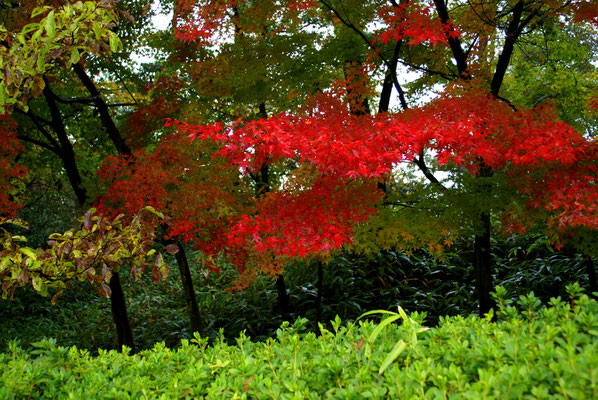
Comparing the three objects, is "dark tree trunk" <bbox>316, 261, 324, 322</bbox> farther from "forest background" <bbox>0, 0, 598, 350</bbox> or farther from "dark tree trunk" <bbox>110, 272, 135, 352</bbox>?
"dark tree trunk" <bbox>110, 272, 135, 352</bbox>

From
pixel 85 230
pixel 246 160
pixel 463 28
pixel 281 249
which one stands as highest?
pixel 463 28

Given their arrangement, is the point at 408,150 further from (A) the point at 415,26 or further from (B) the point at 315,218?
(A) the point at 415,26

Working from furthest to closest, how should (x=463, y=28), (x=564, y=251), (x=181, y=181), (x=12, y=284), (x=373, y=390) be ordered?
(x=564, y=251) → (x=463, y=28) → (x=181, y=181) → (x=12, y=284) → (x=373, y=390)

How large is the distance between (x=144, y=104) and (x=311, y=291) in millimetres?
4526

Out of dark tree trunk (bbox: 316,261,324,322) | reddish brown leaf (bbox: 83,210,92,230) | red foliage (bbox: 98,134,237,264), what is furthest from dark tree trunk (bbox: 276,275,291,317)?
reddish brown leaf (bbox: 83,210,92,230)

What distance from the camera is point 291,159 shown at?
7.15 meters

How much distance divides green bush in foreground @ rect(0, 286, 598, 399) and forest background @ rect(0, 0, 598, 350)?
19.9 inches

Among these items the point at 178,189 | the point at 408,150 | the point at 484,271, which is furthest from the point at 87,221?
the point at 484,271

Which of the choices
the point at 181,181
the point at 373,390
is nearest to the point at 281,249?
the point at 181,181

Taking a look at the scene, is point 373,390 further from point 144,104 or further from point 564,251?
point 564,251

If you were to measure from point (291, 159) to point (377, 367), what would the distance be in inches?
210

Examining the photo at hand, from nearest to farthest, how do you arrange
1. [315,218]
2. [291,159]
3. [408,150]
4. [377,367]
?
1. [377,367]
2. [408,150]
3. [315,218]
4. [291,159]

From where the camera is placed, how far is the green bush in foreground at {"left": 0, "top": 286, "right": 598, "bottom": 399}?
1.66 metres

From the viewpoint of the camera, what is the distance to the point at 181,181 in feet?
19.5
